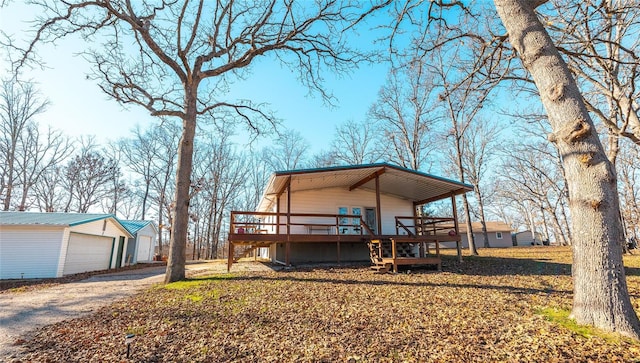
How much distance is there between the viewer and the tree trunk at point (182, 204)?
8.76 m

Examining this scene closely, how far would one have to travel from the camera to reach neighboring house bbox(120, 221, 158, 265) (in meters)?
21.4

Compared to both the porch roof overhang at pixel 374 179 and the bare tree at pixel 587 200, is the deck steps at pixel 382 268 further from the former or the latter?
the bare tree at pixel 587 200


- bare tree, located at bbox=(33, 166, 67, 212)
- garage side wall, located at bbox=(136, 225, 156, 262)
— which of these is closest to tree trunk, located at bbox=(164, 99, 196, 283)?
garage side wall, located at bbox=(136, 225, 156, 262)

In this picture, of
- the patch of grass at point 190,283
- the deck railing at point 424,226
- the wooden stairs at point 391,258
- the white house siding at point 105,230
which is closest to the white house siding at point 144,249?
the white house siding at point 105,230

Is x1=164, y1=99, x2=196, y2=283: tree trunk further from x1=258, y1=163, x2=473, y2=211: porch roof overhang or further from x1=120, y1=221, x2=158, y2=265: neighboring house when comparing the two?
x1=120, y1=221, x2=158, y2=265: neighboring house

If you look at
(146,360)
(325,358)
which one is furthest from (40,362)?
(325,358)

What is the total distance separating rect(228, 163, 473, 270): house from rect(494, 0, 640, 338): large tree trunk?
6296 mm

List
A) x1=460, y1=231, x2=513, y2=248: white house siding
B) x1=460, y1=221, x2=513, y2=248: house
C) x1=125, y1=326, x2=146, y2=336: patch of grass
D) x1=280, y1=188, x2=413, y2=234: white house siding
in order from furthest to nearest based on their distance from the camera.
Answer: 1. x1=460, y1=231, x2=513, y2=248: white house siding
2. x1=460, y1=221, x2=513, y2=248: house
3. x1=280, y1=188, x2=413, y2=234: white house siding
4. x1=125, y1=326, x2=146, y2=336: patch of grass

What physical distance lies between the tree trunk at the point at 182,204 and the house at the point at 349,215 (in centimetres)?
174

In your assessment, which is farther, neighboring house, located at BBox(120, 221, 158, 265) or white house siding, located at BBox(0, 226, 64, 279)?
neighboring house, located at BBox(120, 221, 158, 265)

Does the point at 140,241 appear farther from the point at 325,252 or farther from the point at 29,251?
the point at 325,252

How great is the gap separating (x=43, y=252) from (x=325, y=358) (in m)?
15.5

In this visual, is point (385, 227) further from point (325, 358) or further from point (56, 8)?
point (56, 8)

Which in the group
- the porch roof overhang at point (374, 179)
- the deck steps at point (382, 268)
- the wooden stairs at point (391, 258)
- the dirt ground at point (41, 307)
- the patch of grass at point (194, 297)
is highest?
the porch roof overhang at point (374, 179)
